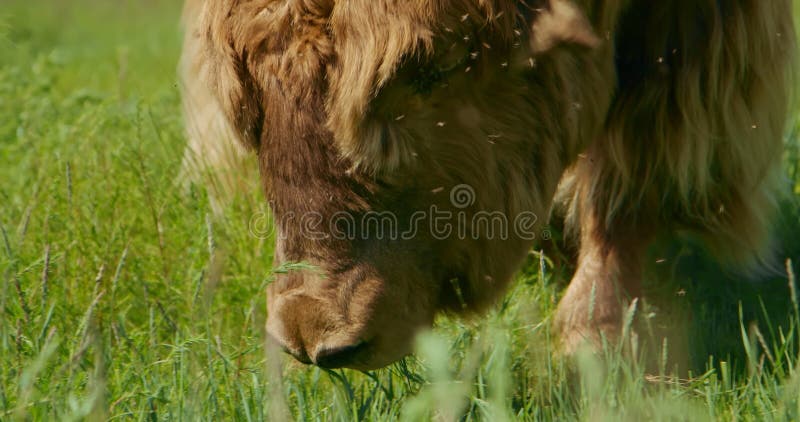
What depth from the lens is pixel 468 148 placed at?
9.45 ft

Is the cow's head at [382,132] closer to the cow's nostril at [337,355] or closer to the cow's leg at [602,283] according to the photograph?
the cow's nostril at [337,355]

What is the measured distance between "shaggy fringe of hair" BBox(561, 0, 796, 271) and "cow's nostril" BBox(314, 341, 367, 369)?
1.27m

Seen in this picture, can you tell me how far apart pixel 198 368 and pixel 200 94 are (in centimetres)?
164

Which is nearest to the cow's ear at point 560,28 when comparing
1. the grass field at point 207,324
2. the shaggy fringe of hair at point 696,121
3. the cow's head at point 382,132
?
the cow's head at point 382,132

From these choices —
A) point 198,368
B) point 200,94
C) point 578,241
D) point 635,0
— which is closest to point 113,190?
point 200,94

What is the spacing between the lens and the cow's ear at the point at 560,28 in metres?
2.74

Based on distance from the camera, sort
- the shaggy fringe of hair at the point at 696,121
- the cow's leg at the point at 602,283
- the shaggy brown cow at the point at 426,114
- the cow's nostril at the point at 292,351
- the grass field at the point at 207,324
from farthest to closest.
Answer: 1. the cow's leg at the point at 602,283
2. the shaggy fringe of hair at the point at 696,121
3. the cow's nostril at the point at 292,351
4. the shaggy brown cow at the point at 426,114
5. the grass field at the point at 207,324

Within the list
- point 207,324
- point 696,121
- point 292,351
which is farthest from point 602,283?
point 207,324

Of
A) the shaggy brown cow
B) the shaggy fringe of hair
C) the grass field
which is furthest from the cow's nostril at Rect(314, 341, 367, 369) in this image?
the shaggy fringe of hair

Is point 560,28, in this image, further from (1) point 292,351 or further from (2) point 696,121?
(1) point 292,351

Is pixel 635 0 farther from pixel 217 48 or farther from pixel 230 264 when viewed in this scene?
pixel 230 264

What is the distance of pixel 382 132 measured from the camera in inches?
107

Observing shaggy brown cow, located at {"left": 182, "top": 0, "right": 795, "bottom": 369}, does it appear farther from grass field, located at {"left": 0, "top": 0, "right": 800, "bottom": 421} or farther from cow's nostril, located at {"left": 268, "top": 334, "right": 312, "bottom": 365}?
grass field, located at {"left": 0, "top": 0, "right": 800, "bottom": 421}

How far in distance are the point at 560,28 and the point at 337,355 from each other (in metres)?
1.05
